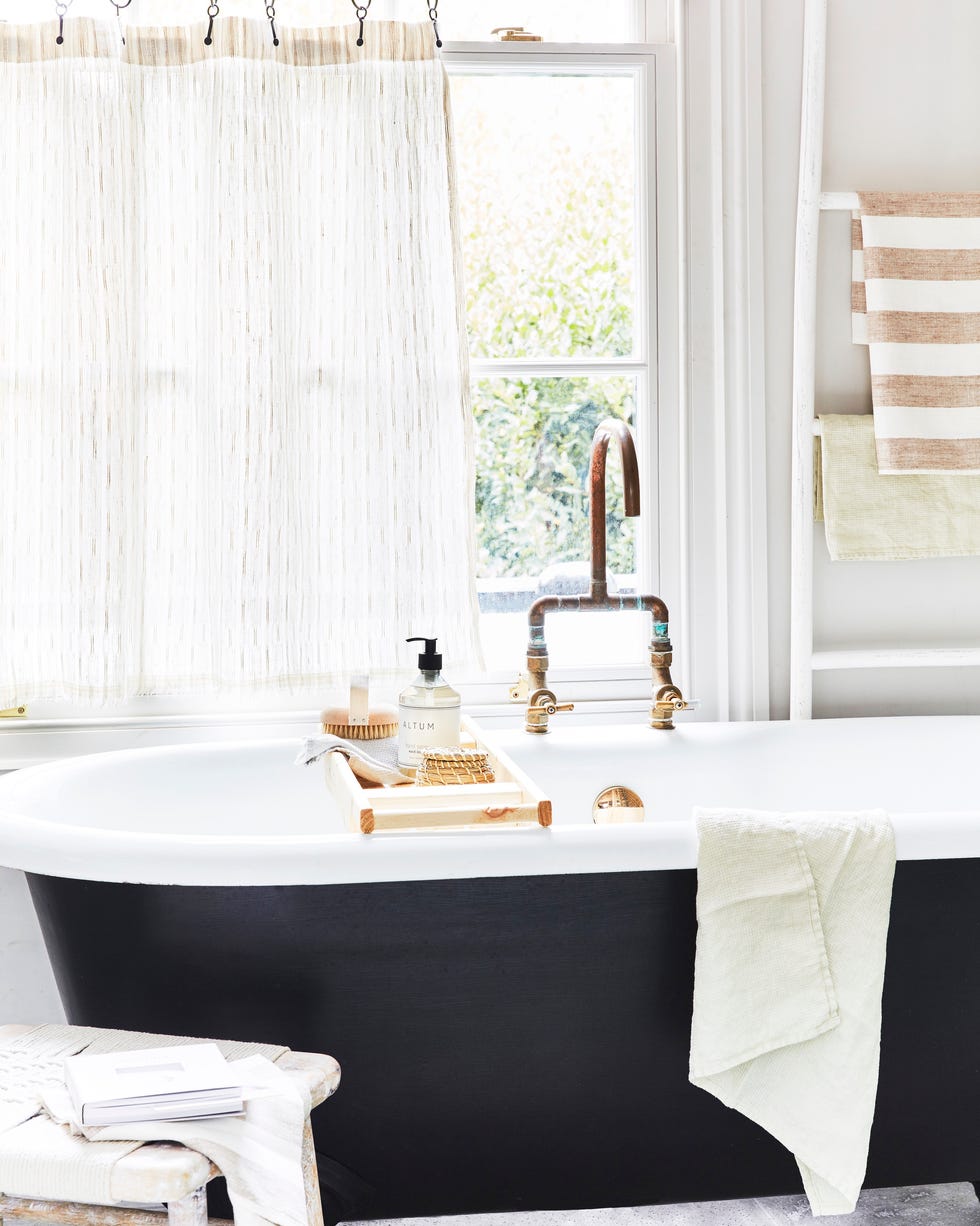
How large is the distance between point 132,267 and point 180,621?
63 centimetres

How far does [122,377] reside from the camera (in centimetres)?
205

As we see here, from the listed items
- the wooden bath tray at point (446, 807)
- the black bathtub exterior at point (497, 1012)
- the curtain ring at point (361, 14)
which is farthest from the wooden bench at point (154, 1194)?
the curtain ring at point (361, 14)

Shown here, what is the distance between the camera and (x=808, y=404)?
221cm

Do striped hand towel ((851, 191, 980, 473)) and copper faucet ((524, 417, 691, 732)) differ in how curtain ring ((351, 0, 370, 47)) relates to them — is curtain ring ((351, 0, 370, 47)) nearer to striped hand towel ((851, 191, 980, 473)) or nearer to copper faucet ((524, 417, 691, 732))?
copper faucet ((524, 417, 691, 732))

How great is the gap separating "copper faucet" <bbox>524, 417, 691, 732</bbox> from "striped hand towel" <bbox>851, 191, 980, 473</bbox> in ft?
1.74

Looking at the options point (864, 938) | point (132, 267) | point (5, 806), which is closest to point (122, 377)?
point (132, 267)

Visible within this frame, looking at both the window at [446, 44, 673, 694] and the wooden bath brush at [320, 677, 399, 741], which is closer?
the wooden bath brush at [320, 677, 399, 741]

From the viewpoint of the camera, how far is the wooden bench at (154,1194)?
109 centimetres

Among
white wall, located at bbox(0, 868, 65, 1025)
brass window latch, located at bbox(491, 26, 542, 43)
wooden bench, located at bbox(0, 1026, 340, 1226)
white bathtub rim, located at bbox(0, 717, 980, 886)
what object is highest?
brass window latch, located at bbox(491, 26, 542, 43)

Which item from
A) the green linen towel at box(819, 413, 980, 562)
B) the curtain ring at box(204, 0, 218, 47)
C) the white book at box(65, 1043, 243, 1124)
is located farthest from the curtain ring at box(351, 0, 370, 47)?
the white book at box(65, 1043, 243, 1124)

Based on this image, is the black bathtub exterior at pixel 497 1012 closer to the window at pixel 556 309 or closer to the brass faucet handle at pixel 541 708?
the brass faucet handle at pixel 541 708

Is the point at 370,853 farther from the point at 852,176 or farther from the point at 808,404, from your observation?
the point at 852,176

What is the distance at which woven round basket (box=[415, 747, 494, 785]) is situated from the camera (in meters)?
1.58

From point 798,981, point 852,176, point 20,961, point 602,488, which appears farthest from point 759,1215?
point 852,176
